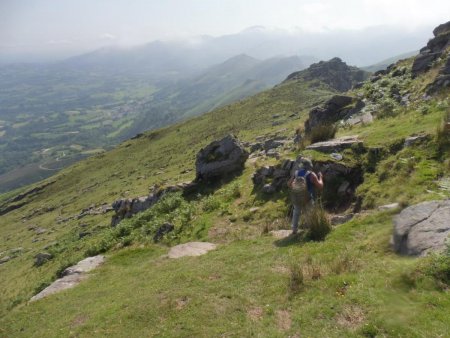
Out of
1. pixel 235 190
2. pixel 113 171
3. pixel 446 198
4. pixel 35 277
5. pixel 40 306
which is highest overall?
pixel 446 198

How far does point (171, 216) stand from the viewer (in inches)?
1172

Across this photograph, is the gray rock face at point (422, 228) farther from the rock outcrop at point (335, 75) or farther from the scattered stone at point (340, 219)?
the rock outcrop at point (335, 75)

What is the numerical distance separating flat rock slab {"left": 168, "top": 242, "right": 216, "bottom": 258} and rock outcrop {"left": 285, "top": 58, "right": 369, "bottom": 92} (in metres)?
166

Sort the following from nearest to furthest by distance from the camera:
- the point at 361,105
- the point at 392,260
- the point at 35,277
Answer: the point at 392,260
the point at 35,277
the point at 361,105

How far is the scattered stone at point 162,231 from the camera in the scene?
27.1 metres

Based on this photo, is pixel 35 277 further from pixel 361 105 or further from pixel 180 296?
pixel 361 105

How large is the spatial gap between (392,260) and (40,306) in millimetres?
16401

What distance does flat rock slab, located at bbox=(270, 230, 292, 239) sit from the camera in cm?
1954

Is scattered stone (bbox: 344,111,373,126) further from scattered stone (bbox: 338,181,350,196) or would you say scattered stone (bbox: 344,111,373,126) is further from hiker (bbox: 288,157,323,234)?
hiker (bbox: 288,157,323,234)

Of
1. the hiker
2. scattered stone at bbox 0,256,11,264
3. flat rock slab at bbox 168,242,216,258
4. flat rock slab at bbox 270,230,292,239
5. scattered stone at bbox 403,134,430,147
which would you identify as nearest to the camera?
the hiker

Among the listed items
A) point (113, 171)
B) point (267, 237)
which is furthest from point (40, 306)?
point (113, 171)

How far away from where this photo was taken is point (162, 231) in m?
27.5

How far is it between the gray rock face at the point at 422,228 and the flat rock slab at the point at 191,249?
33.4ft

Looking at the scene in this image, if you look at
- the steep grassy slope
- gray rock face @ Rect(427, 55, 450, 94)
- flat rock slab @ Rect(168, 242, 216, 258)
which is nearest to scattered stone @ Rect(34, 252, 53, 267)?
the steep grassy slope
